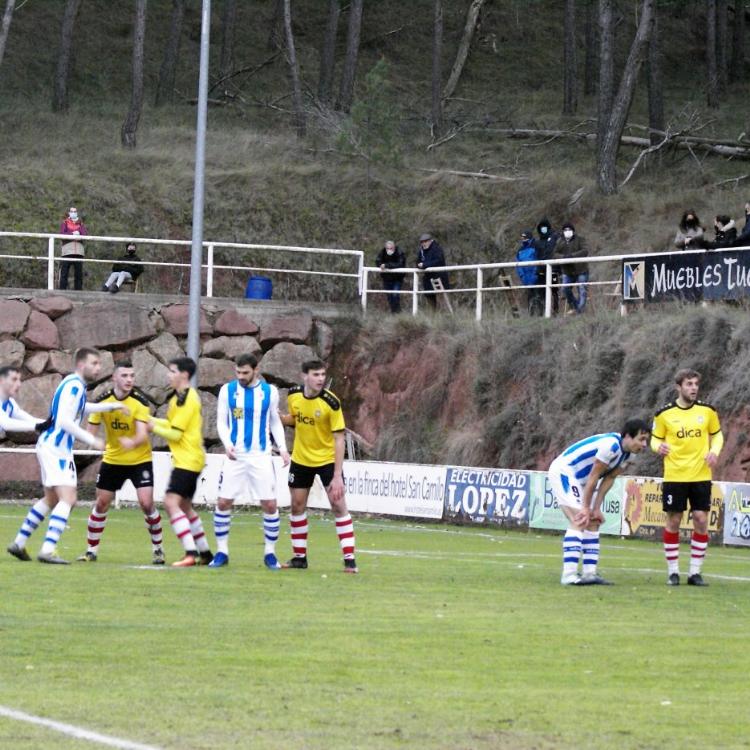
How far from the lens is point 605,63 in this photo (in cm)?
4675

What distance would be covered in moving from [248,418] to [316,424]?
68cm

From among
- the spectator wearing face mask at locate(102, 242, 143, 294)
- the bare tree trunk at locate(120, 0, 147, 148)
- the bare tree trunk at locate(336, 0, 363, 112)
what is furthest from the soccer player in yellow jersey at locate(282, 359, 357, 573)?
the bare tree trunk at locate(336, 0, 363, 112)

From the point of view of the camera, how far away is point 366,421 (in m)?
36.8

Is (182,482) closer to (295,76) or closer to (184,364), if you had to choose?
(184,364)

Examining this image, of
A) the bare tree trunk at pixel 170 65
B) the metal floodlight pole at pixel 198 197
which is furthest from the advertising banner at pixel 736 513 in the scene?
the bare tree trunk at pixel 170 65

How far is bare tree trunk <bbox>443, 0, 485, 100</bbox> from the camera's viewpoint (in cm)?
6606

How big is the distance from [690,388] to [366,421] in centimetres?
2082

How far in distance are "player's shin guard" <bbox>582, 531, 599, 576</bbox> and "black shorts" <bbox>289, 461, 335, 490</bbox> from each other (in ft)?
8.49

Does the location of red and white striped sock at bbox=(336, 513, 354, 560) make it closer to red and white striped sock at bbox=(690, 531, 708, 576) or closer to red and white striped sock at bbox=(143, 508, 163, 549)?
red and white striped sock at bbox=(143, 508, 163, 549)

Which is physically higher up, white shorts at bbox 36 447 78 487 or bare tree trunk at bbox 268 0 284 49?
bare tree trunk at bbox 268 0 284 49

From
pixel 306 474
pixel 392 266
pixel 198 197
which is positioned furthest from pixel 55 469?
pixel 392 266

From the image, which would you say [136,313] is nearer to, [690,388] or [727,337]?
[727,337]

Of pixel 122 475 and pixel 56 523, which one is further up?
pixel 122 475

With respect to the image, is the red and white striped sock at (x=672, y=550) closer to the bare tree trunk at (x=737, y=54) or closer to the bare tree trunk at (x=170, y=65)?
the bare tree trunk at (x=170, y=65)
